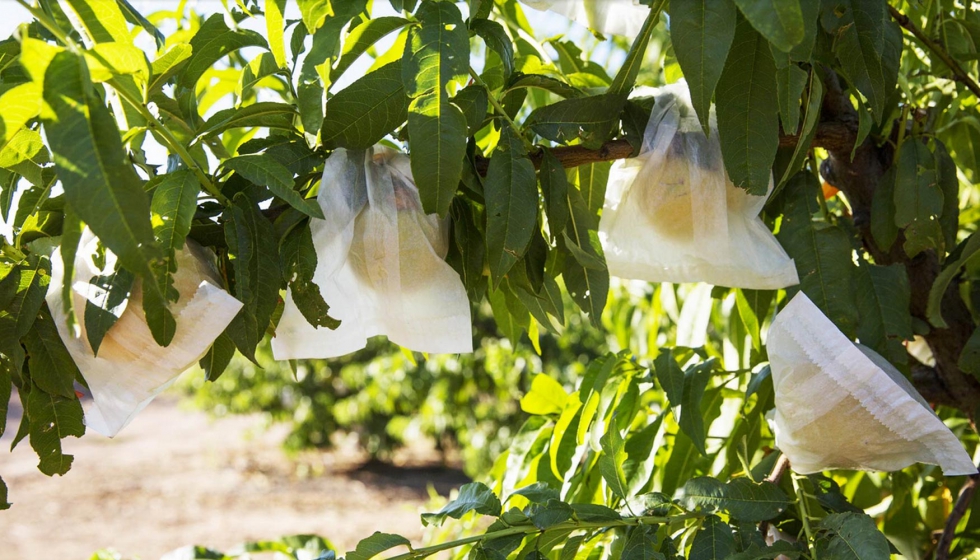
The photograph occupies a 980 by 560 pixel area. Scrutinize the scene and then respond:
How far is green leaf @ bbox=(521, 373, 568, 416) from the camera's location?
0.94m

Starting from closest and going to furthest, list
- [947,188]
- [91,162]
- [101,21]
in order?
[91,162]
[101,21]
[947,188]

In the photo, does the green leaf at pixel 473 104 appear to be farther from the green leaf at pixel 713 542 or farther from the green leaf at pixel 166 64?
the green leaf at pixel 713 542

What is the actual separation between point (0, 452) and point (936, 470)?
6.97 meters

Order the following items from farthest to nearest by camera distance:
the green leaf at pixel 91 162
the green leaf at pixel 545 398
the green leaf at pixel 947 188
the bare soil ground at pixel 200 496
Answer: the bare soil ground at pixel 200 496, the green leaf at pixel 545 398, the green leaf at pixel 947 188, the green leaf at pixel 91 162

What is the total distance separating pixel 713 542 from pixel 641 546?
0.05 metres

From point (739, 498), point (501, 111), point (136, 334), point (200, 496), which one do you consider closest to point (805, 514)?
point (739, 498)

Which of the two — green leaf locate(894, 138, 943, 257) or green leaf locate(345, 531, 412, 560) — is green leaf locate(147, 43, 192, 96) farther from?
green leaf locate(894, 138, 943, 257)

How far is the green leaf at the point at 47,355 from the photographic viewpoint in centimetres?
57

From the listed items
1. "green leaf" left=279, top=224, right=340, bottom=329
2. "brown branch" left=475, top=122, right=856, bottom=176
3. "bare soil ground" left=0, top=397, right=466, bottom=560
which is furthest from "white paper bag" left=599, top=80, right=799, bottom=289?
"bare soil ground" left=0, top=397, right=466, bottom=560

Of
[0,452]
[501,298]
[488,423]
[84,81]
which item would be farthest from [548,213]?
[0,452]

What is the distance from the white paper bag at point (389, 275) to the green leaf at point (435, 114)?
0.10 metres

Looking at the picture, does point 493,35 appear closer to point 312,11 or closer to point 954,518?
point 312,11

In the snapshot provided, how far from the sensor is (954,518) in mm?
815

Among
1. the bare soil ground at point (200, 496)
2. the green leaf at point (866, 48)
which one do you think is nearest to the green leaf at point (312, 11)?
the green leaf at point (866, 48)
